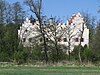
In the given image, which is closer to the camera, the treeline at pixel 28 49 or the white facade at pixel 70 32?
the treeline at pixel 28 49

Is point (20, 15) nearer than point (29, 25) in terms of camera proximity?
Yes

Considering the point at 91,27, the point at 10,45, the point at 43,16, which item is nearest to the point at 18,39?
the point at 10,45

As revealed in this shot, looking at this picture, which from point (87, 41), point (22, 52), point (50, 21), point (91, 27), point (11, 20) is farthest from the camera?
point (91, 27)

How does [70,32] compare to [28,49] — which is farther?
[70,32]

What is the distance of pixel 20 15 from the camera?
9100cm

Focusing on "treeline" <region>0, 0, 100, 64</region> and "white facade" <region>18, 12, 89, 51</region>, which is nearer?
"treeline" <region>0, 0, 100, 64</region>

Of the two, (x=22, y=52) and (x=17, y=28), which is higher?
(x=17, y=28)

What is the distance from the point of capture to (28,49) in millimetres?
72688

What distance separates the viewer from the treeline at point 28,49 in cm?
6481

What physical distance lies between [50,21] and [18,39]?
1057 cm

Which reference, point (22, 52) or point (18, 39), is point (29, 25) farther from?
point (22, 52)

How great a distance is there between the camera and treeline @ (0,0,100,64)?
Answer: 64812 millimetres

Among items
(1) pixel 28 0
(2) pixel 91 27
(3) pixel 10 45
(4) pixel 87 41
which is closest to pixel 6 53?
(3) pixel 10 45

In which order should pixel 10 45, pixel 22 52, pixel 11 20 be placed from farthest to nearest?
pixel 11 20
pixel 10 45
pixel 22 52
